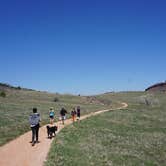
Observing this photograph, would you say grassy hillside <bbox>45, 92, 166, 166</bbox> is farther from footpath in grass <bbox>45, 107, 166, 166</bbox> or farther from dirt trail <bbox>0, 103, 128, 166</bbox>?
dirt trail <bbox>0, 103, 128, 166</bbox>

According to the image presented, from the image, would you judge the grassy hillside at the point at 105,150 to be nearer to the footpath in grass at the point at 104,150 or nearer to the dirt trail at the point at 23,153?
the footpath in grass at the point at 104,150

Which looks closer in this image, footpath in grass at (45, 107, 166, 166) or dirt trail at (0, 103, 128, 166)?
dirt trail at (0, 103, 128, 166)

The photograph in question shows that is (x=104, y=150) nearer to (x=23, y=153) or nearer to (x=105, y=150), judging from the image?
(x=105, y=150)

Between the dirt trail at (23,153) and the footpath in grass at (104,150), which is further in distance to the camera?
the footpath in grass at (104,150)

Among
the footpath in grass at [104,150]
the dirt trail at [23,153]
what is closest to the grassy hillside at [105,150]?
the footpath in grass at [104,150]

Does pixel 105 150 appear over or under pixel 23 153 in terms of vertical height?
under

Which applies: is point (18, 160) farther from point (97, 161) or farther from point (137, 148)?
point (137, 148)

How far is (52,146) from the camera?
2397 centimetres

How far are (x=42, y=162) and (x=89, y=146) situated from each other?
7.44 metres

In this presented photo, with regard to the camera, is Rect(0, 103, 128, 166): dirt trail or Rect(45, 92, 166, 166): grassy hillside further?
Rect(45, 92, 166, 166): grassy hillside

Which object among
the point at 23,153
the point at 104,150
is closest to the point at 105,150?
the point at 104,150

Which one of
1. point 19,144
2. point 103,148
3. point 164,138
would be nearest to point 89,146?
point 103,148

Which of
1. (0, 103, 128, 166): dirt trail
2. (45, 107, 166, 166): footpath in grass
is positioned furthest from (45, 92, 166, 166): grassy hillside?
(0, 103, 128, 166): dirt trail

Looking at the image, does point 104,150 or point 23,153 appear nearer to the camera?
point 23,153
